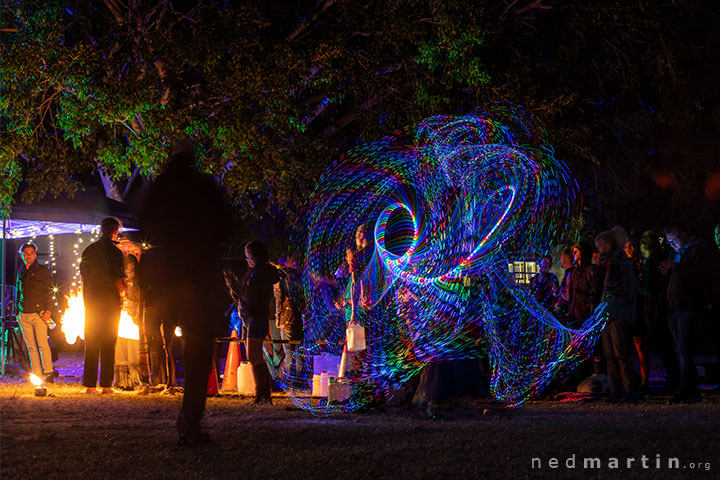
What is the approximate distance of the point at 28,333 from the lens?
1271 centimetres

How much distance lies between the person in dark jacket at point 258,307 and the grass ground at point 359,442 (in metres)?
0.51

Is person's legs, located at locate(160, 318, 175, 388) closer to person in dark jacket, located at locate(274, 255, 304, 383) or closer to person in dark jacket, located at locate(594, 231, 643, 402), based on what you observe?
person in dark jacket, located at locate(274, 255, 304, 383)

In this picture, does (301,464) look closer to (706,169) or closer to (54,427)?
(54,427)

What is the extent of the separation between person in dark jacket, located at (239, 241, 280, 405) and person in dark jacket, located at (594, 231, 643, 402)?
4.34 m

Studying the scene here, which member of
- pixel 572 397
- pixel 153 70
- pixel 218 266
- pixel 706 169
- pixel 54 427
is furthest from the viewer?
pixel 706 169

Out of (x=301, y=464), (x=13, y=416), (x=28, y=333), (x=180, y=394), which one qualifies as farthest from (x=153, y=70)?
(x=301, y=464)

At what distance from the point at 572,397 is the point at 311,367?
4.38 metres

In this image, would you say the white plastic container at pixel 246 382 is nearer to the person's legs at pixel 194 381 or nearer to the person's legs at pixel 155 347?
the person's legs at pixel 155 347

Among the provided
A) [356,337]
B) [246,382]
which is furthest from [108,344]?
[356,337]

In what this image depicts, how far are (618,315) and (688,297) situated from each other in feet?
2.91

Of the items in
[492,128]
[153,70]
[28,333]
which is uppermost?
[153,70]

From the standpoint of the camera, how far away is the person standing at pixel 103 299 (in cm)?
1134

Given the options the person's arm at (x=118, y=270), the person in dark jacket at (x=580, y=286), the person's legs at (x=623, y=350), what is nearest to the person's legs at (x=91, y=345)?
the person's arm at (x=118, y=270)

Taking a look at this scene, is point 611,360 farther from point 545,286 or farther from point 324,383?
point 324,383
